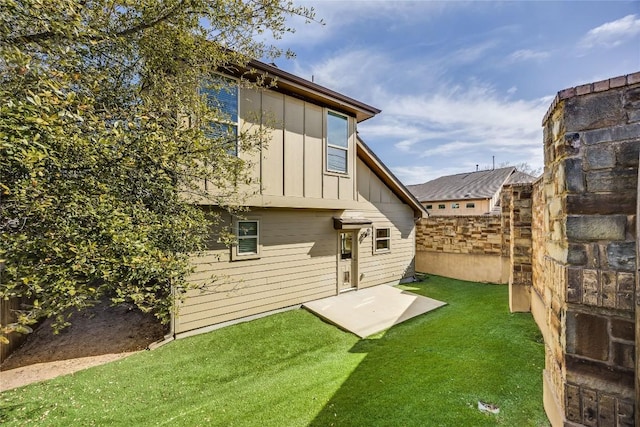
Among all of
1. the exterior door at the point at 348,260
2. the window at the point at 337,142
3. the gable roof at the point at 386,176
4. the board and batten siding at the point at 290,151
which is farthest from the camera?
the gable roof at the point at 386,176

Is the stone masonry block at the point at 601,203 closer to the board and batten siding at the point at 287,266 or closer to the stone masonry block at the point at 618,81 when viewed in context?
the stone masonry block at the point at 618,81

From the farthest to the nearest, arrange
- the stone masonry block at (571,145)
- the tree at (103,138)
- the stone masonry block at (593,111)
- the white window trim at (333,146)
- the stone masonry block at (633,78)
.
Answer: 1. the white window trim at (333,146)
2. the tree at (103,138)
3. the stone masonry block at (571,145)
4. the stone masonry block at (593,111)
5. the stone masonry block at (633,78)

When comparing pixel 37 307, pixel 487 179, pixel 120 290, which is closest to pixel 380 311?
pixel 120 290

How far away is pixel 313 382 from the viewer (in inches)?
165

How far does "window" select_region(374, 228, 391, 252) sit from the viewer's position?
9989mm

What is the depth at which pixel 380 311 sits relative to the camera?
7.29m

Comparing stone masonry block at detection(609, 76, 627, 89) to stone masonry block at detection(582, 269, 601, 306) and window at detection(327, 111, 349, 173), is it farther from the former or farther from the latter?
window at detection(327, 111, 349, 173)

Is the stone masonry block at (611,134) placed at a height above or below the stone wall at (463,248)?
above

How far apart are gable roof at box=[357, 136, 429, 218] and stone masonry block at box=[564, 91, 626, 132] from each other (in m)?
6.78

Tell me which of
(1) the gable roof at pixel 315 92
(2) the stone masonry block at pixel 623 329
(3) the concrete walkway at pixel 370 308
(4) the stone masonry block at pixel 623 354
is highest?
(1) the gable roof at pixel 315 92

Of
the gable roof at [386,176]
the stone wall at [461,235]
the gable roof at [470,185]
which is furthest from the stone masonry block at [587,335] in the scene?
the gable roof at [470,185]

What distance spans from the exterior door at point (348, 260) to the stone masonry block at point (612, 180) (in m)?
6.82

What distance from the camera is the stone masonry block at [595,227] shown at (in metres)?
2.06

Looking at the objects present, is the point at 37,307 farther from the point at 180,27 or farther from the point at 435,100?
the point at 435,100
